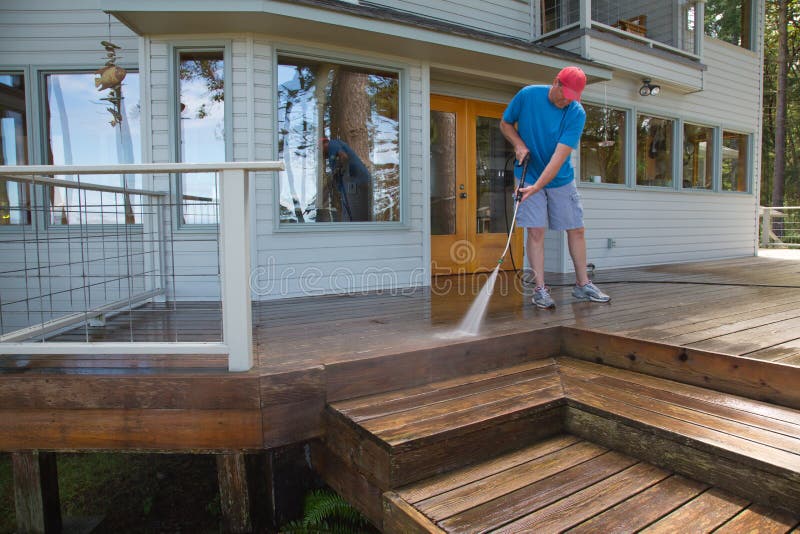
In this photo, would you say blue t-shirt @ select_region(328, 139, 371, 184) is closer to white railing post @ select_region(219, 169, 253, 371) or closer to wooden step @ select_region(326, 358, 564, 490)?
white railing post @ select_region(219, 169, 253, 371)

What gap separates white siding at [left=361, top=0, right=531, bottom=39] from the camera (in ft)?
15.6

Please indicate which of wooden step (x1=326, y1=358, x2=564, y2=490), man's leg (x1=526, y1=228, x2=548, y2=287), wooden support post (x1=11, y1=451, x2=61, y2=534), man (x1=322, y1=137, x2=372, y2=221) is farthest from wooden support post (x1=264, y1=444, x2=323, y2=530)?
man (x1=322, y1=137, x2=372, y2=221)

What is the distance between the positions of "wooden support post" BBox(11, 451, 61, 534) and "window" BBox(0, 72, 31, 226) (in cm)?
269

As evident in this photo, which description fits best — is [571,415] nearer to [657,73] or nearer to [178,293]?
[178,293]

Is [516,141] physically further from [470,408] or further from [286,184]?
[470,408]

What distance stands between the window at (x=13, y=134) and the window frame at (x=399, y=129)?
215cm

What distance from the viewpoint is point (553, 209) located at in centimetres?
325

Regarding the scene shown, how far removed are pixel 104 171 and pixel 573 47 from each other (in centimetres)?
493

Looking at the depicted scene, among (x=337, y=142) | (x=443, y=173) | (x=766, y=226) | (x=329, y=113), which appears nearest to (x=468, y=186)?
(x=443, y=173)

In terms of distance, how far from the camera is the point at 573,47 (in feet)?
17.7

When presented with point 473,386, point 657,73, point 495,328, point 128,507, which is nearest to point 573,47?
point 657,73

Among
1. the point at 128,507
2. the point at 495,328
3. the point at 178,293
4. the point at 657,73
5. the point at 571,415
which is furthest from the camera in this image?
the point at 657,73

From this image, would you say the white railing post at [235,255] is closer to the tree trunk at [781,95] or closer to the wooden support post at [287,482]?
the wooden support post at [287,482]

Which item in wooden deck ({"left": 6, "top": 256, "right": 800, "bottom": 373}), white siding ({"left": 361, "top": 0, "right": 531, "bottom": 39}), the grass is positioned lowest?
the grass
